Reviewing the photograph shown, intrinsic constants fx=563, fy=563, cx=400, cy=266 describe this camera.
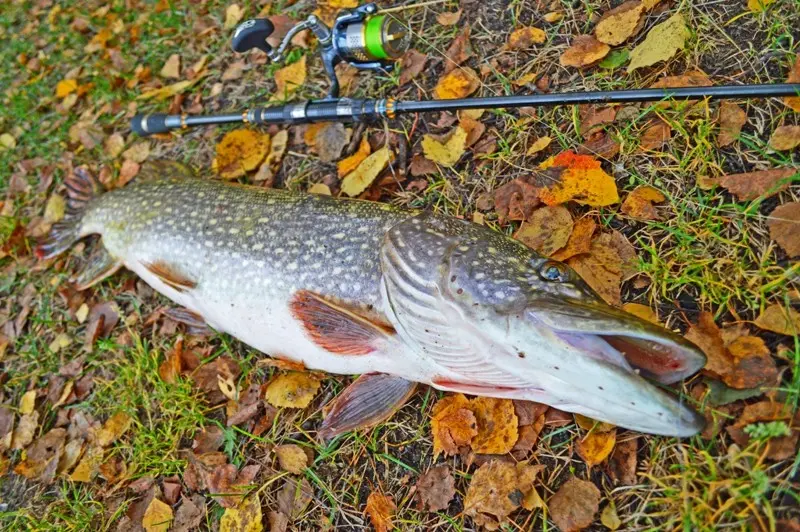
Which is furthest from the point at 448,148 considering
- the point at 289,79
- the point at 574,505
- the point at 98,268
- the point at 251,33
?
the point at 98,268

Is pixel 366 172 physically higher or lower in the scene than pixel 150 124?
lower

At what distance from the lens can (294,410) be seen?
2371 mm

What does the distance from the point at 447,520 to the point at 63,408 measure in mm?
1984

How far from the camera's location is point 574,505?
184 centimetres

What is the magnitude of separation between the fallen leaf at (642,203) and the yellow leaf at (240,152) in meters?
1.80

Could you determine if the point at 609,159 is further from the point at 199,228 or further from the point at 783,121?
the point at 199,228

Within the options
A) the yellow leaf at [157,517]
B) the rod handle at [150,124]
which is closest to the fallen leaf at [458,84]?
the rod handle at [150,124]

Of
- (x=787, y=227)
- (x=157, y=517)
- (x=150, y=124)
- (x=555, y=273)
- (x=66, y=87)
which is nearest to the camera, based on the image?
(x=555, y=273)

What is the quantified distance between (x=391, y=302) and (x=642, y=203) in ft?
3.33

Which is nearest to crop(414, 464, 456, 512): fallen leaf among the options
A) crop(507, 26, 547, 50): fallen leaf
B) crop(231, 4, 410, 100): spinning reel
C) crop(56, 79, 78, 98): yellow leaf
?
crop(231, 4, 410, 100): spinning reel

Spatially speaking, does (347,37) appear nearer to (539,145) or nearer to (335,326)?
(539,145)

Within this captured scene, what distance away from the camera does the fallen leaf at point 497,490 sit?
1904 mm

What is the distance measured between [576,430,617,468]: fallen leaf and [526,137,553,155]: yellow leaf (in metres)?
1.16

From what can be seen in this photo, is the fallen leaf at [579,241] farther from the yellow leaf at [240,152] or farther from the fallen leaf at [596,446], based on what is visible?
the yellow leaf at [240,152]
